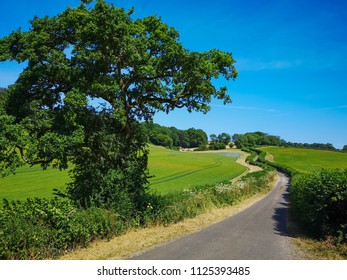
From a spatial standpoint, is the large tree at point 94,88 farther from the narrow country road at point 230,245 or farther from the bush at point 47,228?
the narrow country road at point 230,245

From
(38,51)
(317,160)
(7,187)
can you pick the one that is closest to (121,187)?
(38,51)

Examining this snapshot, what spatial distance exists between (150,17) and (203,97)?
206 inches

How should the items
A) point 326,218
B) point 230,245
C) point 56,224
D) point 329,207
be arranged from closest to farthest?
1. point 56,224
2. point 230,245
3. point 326,218
4. point 329,207

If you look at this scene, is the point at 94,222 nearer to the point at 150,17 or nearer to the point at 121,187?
the point at 121,187

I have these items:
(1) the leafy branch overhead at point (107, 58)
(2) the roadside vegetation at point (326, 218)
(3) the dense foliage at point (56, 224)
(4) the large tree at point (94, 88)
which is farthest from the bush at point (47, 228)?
(2) the roadside vegetation at point (326, 218)

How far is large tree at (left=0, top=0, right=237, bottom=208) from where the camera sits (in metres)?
12.7

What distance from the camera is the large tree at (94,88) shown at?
41.8 feet

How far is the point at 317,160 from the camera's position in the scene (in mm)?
106062

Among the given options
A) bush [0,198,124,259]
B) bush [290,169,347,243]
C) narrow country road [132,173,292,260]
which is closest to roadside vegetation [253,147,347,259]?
bush [290,169,347,243]

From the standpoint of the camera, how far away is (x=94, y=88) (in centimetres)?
1286

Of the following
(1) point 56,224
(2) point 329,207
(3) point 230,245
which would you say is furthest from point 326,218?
(1) point 56,224

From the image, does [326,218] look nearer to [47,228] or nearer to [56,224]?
[56,224]

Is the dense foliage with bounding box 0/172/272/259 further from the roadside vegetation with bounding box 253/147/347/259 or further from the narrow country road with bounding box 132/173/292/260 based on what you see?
the roadside vegetation with bounding box 253/147/347/259

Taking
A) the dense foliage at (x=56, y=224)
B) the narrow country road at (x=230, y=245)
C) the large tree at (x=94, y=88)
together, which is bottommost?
the narrow country road at (x=230, y=245)
